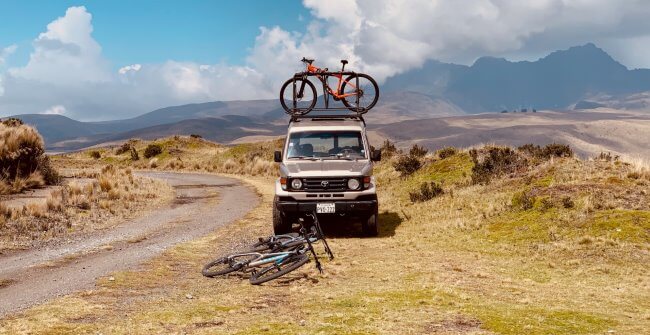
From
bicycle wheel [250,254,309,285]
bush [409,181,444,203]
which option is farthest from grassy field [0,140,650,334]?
bush [409,181,444,203]

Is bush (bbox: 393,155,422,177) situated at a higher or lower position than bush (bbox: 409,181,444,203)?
higher

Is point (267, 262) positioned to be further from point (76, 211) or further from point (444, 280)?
point (76, 211)

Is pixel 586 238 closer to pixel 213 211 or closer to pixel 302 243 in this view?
pixel 302 243

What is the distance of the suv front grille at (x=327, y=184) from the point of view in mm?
12617

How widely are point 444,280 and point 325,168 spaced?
496cm

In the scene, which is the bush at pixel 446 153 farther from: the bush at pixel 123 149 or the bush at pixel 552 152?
the bush at pixel 123 149

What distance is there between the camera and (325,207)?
41.0 ft

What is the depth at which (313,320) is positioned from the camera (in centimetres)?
641

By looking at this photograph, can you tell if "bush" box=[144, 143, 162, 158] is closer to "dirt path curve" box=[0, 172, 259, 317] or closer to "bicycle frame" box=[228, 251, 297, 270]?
"dirt path curve" box=[0, 172, 259, 317]

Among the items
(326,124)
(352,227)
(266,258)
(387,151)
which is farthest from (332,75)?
(387,151)

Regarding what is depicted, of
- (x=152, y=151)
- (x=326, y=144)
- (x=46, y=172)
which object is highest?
(x=326, y=144)

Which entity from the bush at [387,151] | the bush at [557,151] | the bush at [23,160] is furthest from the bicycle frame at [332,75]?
the bush at [387,151]

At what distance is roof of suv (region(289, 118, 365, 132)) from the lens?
45.5 ft

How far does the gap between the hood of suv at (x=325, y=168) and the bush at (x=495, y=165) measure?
7.02 metres
